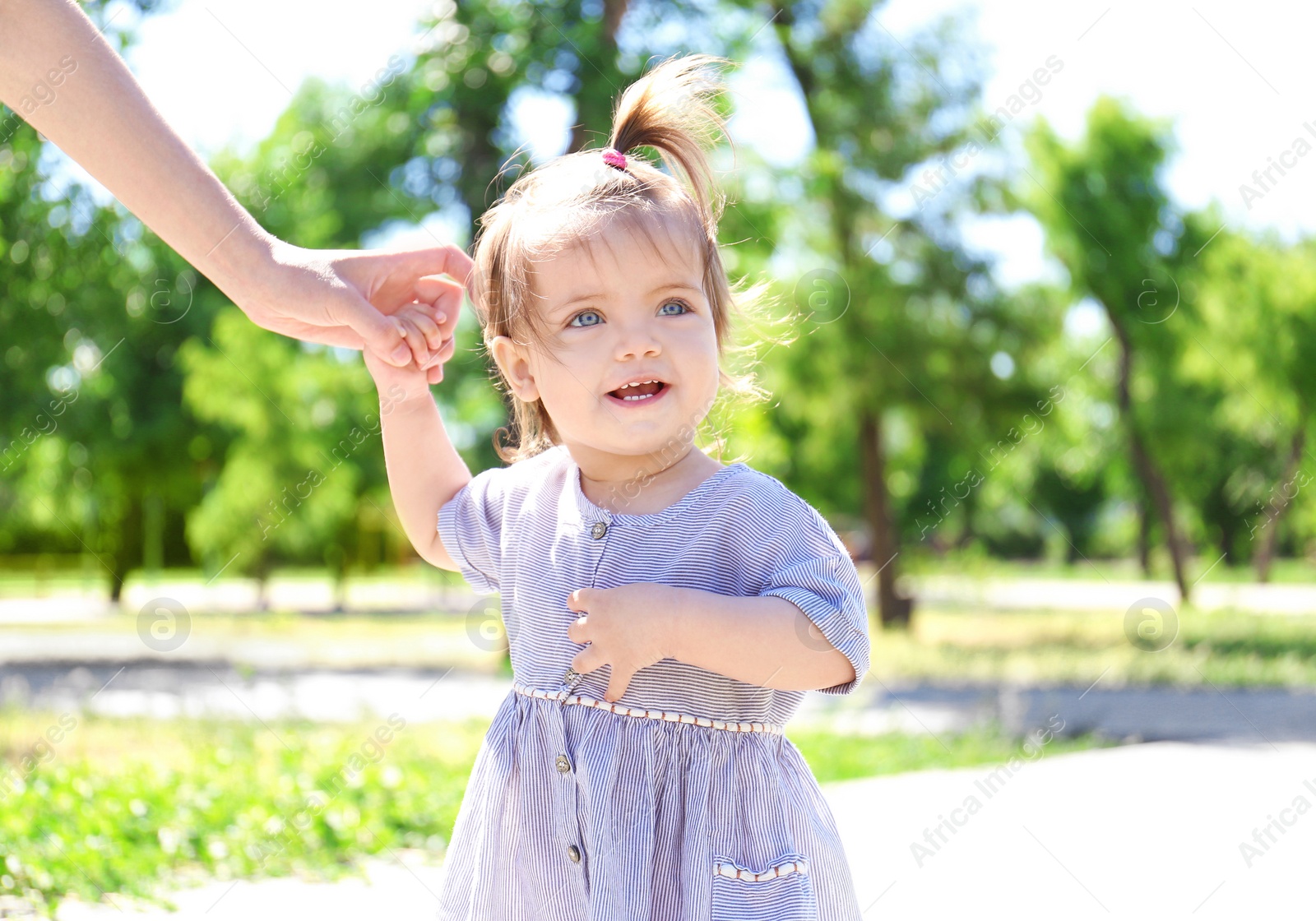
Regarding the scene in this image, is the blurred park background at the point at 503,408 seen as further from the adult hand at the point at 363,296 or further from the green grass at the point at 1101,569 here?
the green grass at the point at 1101,569

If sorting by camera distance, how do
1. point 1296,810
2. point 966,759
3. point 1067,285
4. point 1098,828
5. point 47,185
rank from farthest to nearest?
point 1067,285, point 966,759, point 47,185, point 1296,810, point 1098,828

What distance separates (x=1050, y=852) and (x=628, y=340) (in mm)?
3341

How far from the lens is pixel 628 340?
64.2 inches

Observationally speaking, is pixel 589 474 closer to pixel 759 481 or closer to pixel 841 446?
pixel 759 481

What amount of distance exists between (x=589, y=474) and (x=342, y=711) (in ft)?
23.2

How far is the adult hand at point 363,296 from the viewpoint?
5.90 ft

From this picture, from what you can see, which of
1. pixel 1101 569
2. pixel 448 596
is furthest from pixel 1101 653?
pixel 1101 569

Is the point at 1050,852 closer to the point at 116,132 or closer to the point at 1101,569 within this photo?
the point at 116,132

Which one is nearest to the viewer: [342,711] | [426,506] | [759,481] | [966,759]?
[759,481]

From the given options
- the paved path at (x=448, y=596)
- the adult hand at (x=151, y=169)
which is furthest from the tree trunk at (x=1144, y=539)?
the adult hand at (x=151, y=169)

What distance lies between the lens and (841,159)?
42.0 feet

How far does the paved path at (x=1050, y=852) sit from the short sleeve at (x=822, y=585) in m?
2.20

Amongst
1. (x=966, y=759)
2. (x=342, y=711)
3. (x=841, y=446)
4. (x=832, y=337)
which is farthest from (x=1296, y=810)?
(x=841, y=446)

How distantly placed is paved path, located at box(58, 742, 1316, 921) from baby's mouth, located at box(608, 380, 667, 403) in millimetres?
2196
